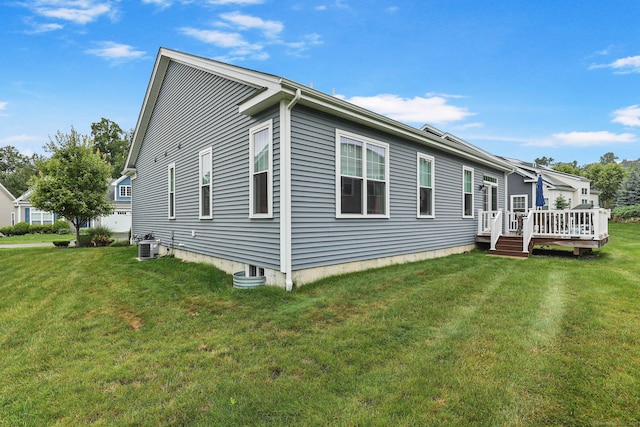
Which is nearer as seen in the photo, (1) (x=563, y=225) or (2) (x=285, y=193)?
(2) (x=285, y=193)

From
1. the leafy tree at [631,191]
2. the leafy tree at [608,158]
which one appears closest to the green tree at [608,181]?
the leafy tree at [631,191]

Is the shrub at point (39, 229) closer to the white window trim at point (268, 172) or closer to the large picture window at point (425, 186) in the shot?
the white window trim at point (268, 172)

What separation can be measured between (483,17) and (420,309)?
1119 cm

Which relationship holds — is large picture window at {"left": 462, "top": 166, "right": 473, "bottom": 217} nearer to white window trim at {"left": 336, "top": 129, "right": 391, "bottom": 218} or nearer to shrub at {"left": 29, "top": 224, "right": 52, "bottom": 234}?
white window trim at {"left": 336, "top": 129, "right": 391, "bottom": 218}

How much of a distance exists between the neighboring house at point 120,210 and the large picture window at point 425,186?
77.3ft

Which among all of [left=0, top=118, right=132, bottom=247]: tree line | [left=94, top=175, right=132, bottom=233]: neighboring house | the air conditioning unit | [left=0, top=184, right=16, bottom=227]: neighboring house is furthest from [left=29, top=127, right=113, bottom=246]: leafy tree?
[left=0, top=184, right=16, bottom=227]: neighboring house

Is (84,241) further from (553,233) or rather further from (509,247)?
(553,233)

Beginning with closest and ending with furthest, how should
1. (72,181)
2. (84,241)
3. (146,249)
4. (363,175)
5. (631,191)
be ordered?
(363,175) → (146,249) → (72,181) → (84,241) → (631,191)

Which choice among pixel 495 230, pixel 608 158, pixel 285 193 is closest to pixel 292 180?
pixel 285 193

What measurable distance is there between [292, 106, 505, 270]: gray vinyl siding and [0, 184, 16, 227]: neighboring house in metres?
34.0

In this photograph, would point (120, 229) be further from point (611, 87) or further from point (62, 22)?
point (611, 87)

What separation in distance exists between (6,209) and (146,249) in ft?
92.2

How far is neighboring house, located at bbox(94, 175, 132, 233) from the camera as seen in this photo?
2459 centimetres

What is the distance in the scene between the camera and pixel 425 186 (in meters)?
9.06
